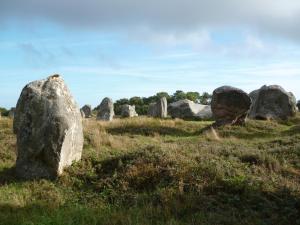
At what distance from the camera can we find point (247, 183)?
40.0ft

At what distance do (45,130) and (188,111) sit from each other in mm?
25910

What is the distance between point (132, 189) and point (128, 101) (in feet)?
221

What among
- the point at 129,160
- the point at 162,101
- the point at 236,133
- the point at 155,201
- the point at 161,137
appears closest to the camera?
the point at 155,201

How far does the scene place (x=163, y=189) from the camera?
39.1ft

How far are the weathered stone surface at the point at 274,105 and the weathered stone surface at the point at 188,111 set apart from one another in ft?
14.1

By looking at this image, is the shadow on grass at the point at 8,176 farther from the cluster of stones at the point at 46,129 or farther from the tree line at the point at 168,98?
the tree line at the point at 168,98

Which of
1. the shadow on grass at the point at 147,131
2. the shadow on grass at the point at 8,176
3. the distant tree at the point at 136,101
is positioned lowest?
the shadow on grass at the point at 8,176

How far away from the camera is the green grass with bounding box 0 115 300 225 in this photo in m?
10.5

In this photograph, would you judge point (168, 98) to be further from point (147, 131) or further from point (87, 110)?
point (147, 131)

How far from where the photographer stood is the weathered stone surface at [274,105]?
34.3 m

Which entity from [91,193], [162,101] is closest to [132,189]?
[91,193]

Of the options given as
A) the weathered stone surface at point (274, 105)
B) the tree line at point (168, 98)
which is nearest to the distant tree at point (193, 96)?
the tree line at point (168, 98)

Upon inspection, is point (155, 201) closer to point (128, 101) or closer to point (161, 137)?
point (161, 137)

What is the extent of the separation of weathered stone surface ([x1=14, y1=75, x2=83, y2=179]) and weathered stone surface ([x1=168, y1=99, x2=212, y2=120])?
2433cm
